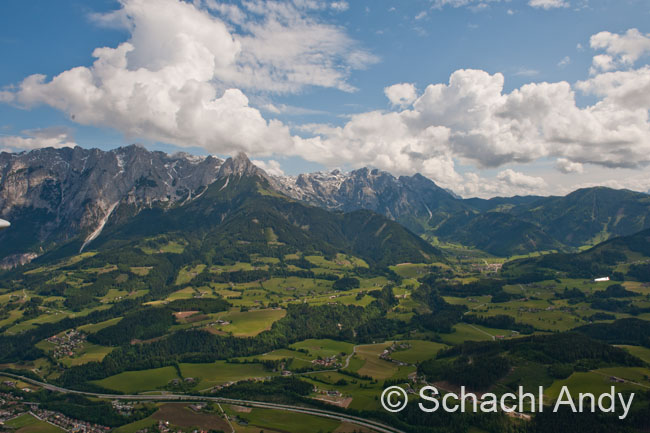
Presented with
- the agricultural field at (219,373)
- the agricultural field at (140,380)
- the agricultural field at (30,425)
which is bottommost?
the agricultural field at (30,425)

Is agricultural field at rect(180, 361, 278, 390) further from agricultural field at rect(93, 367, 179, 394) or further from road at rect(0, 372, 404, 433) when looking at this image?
road at rect(0, 372, 404, 433)

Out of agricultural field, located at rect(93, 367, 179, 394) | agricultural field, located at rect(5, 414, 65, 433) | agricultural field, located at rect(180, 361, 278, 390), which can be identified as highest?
agricultural field, located at rect(180, 361, 278, 390)

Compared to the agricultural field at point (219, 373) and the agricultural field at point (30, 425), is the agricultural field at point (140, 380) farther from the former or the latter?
the agricultural field at point (30, 425)

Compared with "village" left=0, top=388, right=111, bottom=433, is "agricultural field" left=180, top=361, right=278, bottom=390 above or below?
above

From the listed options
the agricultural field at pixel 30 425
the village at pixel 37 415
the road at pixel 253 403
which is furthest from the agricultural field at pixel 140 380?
the agricultural field at pixel 30 425

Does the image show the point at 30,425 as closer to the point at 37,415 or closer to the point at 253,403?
the point at 37,415

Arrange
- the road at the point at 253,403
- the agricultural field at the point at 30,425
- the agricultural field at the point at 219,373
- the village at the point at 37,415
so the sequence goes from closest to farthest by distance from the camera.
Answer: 1. the road at the point at 253,403
2. the agricultural field at the point at 30,425
3. the village at the point at 37,415
4. the agricultural field at the point at 219,373

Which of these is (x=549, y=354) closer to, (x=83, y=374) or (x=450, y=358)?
(x=450, y=358)

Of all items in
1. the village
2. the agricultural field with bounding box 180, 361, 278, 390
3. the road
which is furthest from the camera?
the agricultural field with bounding box 180, 361, 278, 390

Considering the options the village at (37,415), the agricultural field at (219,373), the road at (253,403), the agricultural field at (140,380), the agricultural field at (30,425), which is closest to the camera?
the road at (253,403)

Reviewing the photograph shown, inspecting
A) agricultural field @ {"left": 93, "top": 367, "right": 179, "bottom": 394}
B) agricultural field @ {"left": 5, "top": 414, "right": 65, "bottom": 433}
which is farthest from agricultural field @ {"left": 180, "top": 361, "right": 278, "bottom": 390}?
agricultural field @ {"left": 5, "top": 414, "right": 65, "bottom": 433}

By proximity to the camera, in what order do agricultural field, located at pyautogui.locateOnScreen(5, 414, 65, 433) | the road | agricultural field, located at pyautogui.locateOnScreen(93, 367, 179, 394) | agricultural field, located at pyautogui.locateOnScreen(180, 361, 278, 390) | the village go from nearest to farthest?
the road
agricultural field, located at pyautogui.locateOnScreen(5, 414, 65, 433)
the village
agricultural field, located at pyautogui.locateOnScreen(93, 367, 179, 394)
agricultural field, located at pyautogui.locateOnScreen(180, 361, 278, 390)
